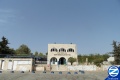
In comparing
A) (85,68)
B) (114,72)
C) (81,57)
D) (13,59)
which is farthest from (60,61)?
(114,72)

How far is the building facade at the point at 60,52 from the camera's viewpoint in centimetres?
5566

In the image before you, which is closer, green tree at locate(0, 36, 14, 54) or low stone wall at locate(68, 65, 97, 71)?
low stone wall at locate(68, 65, 97, 71)

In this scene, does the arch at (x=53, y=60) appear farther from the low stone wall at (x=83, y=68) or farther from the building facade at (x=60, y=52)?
the low stone wall at (x=83, y=68)

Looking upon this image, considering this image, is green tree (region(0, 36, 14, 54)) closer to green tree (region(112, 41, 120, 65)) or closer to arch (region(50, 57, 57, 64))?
arch (region(50, 57, 57, 64))

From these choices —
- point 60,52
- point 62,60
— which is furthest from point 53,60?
point 60,52

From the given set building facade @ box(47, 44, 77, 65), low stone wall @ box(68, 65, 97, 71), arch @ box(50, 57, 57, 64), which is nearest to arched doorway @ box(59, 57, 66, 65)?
building facade @ box(47, 44, 77, 65)

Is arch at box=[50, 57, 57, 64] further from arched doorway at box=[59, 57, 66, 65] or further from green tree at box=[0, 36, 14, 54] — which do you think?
green tree at box=[0, 36, 14, 54]

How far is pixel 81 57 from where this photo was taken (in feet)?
190

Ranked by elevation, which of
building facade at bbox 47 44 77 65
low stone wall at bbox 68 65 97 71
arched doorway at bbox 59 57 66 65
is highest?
building facade at bbox 47 44 77 65

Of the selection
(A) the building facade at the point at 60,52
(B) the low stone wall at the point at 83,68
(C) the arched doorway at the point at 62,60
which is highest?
(A) the building facade at the point at 60,52

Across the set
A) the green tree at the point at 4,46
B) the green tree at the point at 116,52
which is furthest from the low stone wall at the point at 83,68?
the green tree at the point at 4,46

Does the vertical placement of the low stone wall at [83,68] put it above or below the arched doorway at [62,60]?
below

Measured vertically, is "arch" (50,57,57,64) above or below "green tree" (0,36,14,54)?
below

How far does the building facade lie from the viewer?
55.7 metres
